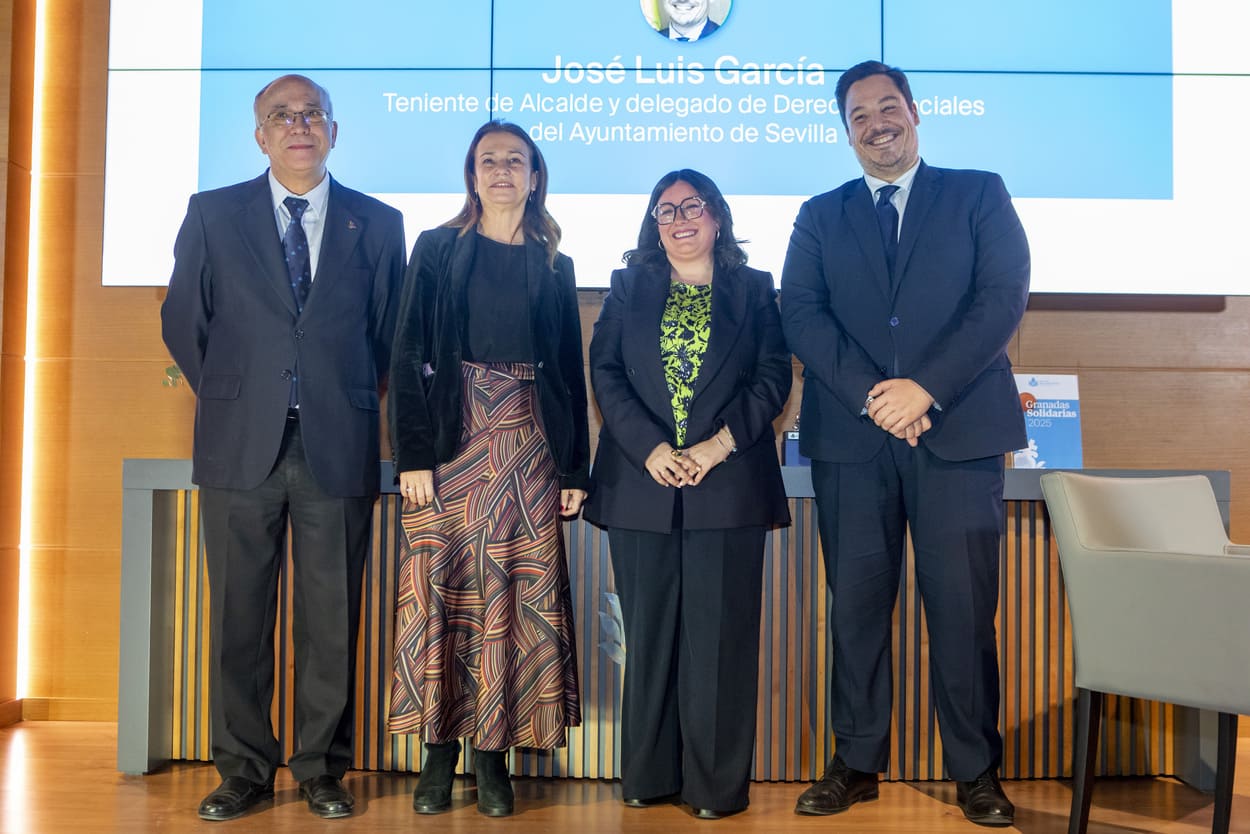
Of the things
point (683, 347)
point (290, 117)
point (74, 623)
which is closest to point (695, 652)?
point (683, 347)

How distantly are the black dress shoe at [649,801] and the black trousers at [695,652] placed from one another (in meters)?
0.06

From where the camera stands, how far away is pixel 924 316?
2568 mm

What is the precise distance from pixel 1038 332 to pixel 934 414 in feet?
5.37

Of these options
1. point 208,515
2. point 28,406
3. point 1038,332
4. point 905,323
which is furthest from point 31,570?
point 1038,332

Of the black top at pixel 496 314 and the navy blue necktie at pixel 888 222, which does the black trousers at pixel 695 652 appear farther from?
the navy blue necktie at pixel 888 222

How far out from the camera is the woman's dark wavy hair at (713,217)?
2.66m

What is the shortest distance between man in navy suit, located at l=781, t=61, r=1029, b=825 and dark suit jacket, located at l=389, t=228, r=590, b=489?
0.63 m

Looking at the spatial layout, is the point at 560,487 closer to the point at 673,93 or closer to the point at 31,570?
the point at 673,93

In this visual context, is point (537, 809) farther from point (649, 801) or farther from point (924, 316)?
point (924, 316)

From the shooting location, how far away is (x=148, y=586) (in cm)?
297

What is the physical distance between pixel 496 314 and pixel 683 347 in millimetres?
502

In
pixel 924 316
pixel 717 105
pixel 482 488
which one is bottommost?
pixel 482 488

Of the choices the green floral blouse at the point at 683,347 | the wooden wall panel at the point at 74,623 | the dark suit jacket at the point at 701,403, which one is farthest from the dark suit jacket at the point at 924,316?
the wooden wall panel at the point at 74,623

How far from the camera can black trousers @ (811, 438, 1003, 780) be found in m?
2.53
